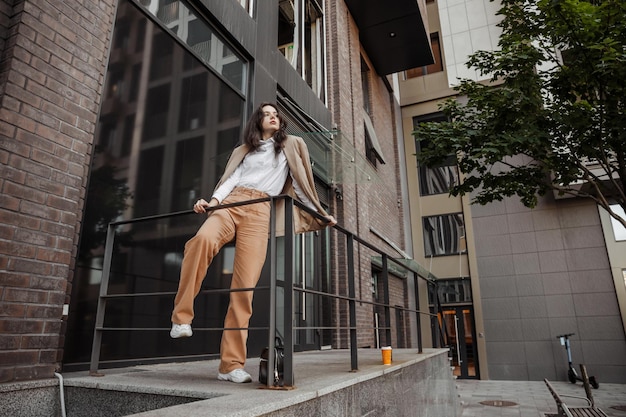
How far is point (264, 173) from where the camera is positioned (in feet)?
9.54

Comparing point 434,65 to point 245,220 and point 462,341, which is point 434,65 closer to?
point 462,341

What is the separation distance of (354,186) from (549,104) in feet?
13.7

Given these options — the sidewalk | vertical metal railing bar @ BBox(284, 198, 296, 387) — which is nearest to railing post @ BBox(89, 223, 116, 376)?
vertical metal railing bar @ BBox(284, 198, 296, 387)

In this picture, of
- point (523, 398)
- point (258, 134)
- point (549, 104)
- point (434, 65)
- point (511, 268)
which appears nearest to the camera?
point (258, 134)

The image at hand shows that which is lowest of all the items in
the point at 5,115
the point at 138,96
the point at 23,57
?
the point at 5,115

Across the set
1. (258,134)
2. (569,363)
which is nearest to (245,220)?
(258,134)

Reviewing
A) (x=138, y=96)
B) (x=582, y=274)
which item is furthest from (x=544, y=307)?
(x=138, y=96)

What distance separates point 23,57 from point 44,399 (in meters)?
2.15

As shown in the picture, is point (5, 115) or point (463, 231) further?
point (463, 231)

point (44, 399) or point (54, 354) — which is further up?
point (54, 354)

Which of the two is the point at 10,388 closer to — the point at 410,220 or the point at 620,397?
the point at 620,397

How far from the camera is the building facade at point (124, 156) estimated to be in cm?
255

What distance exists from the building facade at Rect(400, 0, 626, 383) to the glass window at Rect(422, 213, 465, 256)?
Answer: 38 mm

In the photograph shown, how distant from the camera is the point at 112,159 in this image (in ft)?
11.5
